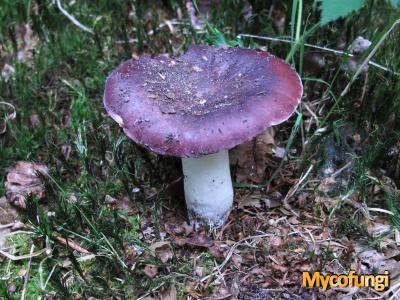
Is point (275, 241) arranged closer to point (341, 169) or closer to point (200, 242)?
point (200, 242)

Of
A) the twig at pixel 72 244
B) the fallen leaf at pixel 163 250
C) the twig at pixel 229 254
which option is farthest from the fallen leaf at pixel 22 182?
the twig at pixel 229 254

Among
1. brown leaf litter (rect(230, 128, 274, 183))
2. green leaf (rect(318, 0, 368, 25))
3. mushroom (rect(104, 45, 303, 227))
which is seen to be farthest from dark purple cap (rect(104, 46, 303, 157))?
brown leaf litter (rect(230, 128, 274, 183))

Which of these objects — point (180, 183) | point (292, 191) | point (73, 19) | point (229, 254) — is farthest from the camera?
point (73, 19)

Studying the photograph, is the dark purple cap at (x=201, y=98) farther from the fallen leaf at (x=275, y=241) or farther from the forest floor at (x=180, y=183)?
the fallen leaf at (x=275, y=241)

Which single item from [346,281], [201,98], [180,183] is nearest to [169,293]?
[180,183]

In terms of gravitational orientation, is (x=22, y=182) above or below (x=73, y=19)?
below

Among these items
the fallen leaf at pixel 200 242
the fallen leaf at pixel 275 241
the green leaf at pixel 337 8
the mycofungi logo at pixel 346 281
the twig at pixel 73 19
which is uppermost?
the green leaf at pixel 337 8

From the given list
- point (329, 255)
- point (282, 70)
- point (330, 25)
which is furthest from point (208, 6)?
point (329, 255)

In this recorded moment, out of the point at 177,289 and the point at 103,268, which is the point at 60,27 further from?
the point at 177,289
